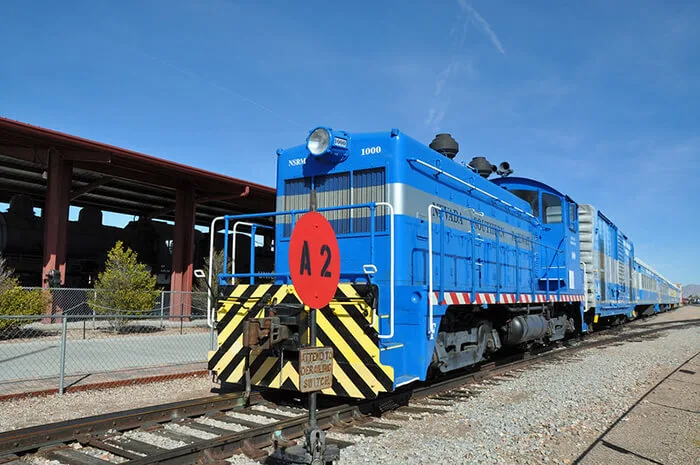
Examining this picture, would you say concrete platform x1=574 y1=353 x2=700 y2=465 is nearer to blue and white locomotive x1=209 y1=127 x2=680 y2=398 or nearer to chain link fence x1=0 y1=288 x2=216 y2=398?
blue and white locomotive x1=209 y1=127 x2=680 y2=398

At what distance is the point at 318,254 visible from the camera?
347cm

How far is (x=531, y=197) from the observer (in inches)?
481

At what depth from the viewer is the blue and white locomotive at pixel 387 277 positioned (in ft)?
19.2

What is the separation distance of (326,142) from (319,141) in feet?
0.33

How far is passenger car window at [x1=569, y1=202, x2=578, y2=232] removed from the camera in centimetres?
1273

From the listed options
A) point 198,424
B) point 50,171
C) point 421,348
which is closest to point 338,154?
point 421,348

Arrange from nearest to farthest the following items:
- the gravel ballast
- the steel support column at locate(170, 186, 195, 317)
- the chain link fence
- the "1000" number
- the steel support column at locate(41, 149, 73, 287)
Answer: the gravel ballast, the "1000" number, the chain link fence, the steel support column at locate(41, 149, 73, 287), the steel support column at locate(170, 186, 195, 317)

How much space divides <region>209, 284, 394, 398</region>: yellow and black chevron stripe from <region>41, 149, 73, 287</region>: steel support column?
49.2 feet

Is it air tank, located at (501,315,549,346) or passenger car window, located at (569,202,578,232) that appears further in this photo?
passenger car window, located at (569,202,578,232)

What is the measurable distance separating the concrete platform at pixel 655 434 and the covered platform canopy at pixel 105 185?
57.0ft

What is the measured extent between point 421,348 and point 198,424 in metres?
2.58

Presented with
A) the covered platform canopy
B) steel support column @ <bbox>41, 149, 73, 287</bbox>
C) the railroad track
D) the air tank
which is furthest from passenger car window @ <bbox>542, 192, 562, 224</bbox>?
steel support column @ <bbox>41, 149, 73, 287</bbox>

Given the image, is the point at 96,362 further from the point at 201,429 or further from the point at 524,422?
the point at 524,422

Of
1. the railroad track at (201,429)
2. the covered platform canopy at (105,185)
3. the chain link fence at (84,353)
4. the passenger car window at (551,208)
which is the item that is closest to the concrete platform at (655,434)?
the railroad track at (201,429)
